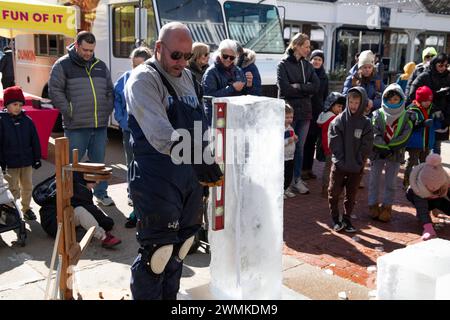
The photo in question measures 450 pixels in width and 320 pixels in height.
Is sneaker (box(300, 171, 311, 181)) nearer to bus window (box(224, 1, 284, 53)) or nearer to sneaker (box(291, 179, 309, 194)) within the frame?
sneaker (box(291, 179, 309, 194))

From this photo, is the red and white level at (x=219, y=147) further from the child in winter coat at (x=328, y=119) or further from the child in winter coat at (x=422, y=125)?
the child in winter coat at (x=422, y=125)

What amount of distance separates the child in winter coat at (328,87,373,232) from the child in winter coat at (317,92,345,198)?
1.20 meters

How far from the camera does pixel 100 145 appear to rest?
5598 mm

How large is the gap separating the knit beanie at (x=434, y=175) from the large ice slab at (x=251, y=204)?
95.1 inches

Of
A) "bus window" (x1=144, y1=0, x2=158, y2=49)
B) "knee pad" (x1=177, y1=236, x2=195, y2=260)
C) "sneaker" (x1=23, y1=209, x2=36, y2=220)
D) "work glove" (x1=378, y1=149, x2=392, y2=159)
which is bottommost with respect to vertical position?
"sneaker" (x1=23, y1=209, x2=36, y2=220)

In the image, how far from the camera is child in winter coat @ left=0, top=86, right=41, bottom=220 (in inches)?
191

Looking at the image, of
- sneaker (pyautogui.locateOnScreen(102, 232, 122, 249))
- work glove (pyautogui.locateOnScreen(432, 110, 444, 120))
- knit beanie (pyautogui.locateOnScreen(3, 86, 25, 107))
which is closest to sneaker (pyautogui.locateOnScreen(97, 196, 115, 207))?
sneaker (pyautogui.locateOnScreen(102, 232, 122, 249))

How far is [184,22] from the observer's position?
7730 mm

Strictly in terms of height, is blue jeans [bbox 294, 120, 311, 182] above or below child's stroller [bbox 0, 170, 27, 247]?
above

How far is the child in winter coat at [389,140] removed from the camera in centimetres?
543

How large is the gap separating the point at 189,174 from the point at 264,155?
1.65ft

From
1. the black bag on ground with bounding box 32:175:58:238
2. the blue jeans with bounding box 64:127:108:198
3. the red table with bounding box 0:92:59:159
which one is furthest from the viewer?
the red table with bounding box 0:92:59:159

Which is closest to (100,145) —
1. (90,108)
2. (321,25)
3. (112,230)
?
(90,108)

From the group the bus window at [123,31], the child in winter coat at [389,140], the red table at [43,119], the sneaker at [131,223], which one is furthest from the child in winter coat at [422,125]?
the red table at [43,119]
